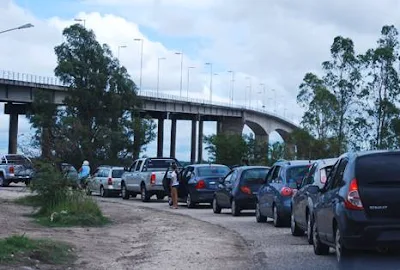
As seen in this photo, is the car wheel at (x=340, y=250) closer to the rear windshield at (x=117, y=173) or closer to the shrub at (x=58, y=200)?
the shrub at (x=58, y=200)

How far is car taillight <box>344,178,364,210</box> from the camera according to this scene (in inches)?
482

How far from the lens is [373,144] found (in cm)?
5238

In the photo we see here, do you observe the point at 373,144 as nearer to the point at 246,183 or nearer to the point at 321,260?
the point at 246,183

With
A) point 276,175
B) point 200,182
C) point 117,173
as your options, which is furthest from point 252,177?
point 117,173

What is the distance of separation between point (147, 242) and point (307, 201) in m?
3.71

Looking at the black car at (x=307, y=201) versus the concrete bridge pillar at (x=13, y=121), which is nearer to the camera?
the black car at (x=307, y=201)

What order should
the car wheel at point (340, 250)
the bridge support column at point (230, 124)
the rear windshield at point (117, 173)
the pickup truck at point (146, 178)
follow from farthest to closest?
the bridge support column at point (230, 124), the rear windshield at point (117, 173), the pickup truck at point (146, 178), the car wheel at point (340, 250)

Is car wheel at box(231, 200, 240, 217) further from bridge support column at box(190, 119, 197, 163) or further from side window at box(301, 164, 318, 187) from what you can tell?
bridge support column at box(190, 119, 197, 163)

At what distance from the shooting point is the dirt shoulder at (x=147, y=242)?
45.6ft

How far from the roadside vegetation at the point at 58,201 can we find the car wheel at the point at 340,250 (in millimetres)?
10241

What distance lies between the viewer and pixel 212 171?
1203 inches

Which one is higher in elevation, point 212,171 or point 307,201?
point 212,171

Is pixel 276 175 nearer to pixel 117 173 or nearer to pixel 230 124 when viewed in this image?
pixel 117 173

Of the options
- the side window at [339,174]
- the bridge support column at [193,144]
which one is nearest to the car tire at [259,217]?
the side window at [339,174]
